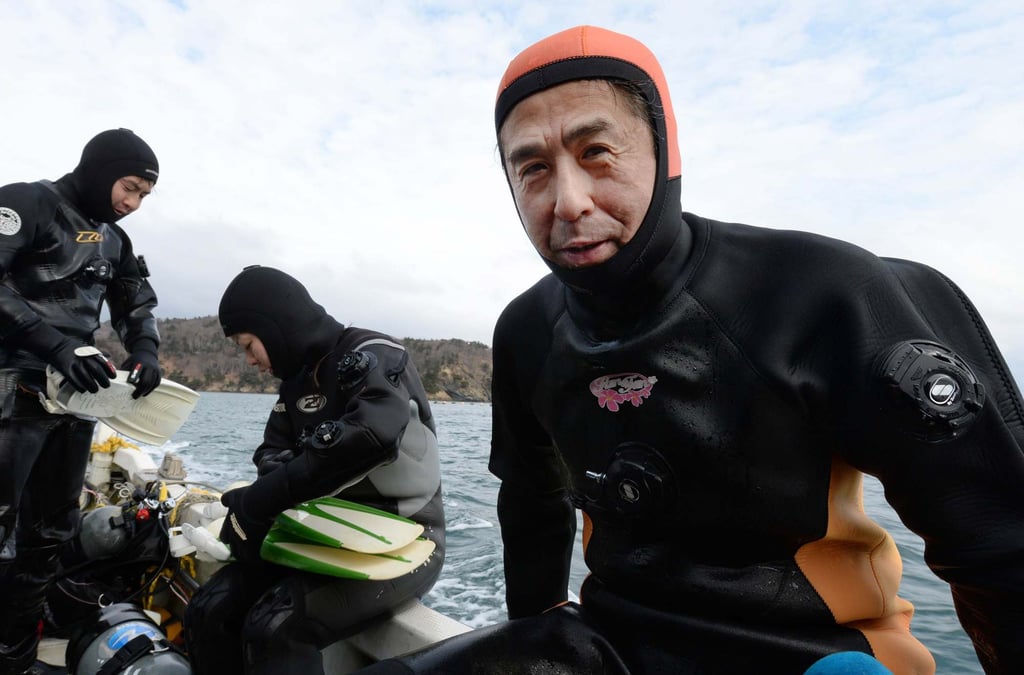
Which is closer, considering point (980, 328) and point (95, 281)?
point (980, 328)

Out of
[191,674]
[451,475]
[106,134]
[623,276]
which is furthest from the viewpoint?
[451,475]

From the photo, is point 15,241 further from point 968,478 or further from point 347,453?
point 968,478

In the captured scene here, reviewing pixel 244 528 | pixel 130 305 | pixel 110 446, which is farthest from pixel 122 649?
pixel 110 446

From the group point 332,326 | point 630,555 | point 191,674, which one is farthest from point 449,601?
point 630,555

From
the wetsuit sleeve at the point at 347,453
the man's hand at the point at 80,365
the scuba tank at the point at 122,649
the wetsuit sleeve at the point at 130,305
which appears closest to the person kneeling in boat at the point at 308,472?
the wetsuit sleeve at the point at 347,453

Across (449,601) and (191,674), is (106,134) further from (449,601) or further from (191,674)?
(449,601)

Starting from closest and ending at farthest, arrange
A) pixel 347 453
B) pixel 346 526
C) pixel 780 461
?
pixel 780 461
pixel 347 453
pixel 346 526

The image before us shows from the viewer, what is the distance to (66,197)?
3.34 meters

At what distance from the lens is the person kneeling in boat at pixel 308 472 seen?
2375 mm

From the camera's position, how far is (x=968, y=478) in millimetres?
942

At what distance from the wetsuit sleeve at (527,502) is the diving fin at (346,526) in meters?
0.95

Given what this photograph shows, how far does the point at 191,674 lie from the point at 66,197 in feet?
8.46

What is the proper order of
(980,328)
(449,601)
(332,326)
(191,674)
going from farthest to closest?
(449,601), (332,326), (191,674), (980,328)

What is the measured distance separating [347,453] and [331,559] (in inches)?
17.4
